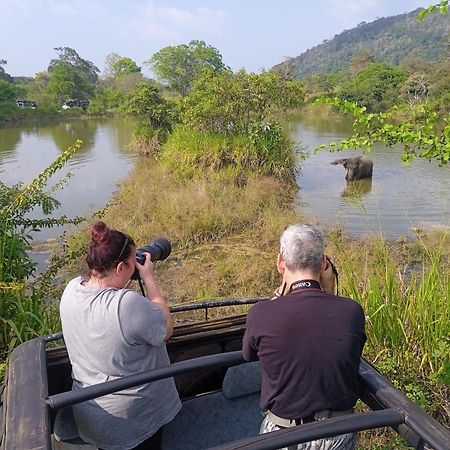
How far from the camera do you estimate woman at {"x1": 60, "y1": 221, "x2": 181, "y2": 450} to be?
1863 mm

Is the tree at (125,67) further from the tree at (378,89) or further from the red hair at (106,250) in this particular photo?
the red hair at (106,250)

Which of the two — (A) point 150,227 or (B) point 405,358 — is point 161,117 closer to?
(A) point 150,227

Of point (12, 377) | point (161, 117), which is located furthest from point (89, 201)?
point (12, 377)

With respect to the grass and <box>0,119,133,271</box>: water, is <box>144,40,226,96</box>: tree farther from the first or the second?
the grass

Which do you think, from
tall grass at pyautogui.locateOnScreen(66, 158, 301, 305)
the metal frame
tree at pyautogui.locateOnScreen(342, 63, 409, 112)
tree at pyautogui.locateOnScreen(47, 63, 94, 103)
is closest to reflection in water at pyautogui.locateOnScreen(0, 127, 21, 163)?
tall grass at pyautogui.locateOnScreen(66, 158, 301, 305)

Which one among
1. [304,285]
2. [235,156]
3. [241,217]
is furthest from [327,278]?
[235,156]

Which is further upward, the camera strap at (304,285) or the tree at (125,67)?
the tree at (125,67)

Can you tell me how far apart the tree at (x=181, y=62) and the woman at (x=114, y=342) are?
48.6 metres

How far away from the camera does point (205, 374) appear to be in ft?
8.61

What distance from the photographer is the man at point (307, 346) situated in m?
1.60

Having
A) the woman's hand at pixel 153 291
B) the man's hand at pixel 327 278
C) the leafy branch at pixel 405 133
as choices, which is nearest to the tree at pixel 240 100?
the leafy branch at pixel 405 133

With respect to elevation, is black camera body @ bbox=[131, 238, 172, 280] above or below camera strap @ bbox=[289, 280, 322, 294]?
below

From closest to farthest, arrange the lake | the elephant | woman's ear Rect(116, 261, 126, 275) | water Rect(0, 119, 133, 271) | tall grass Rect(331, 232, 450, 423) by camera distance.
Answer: woman's ear Rect(116, 261, 126, 275) → tall grass Rect(331, 232, 450, 423) → the lake → water Rect(0, 119, 133, 271) → the elephant

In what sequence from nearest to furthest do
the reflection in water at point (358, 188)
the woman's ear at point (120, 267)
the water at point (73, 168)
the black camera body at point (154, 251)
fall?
the woman's ear at point (120, 267) < the black camera body at point (154, 251) < the water at point (73, 168) < the reflection in water at point (358, 188)
